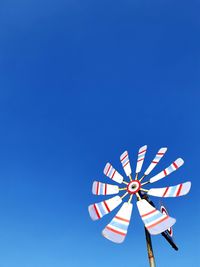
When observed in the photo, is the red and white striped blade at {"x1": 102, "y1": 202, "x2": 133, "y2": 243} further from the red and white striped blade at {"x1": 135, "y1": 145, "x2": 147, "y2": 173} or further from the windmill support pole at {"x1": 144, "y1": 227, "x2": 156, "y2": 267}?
the red and white striped blade at {"x1": 135, "y1": 145, "x2": 147, "y2": 173}

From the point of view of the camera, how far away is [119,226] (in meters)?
7.98

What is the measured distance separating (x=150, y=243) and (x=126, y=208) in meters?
1.24

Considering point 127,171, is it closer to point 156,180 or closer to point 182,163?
point 156,180

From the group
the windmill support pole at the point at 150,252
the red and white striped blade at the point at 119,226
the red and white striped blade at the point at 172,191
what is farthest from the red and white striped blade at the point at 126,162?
the windmill support pole at the point at 150,252

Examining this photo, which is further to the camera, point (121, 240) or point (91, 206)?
point (91, 206)

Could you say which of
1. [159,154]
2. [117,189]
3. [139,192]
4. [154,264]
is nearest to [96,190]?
[117,189]

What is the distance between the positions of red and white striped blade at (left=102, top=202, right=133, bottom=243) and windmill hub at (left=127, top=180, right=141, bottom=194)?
3.49ft

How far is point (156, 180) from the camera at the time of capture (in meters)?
10.4

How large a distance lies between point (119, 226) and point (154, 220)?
0.97 m

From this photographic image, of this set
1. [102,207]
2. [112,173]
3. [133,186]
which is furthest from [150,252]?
[112,173]

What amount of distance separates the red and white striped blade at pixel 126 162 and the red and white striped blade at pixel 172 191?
184 centimetres

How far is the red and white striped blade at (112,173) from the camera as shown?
11.2m

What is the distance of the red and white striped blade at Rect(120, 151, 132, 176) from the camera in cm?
1137

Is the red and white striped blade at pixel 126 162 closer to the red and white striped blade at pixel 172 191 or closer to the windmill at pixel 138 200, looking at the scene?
the windmill at pixel 138 200
